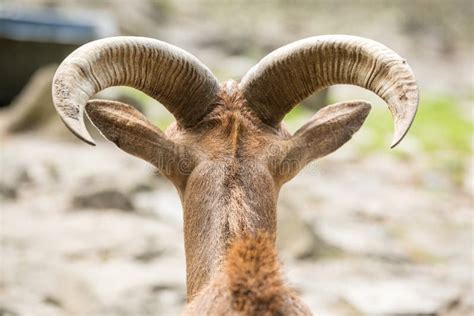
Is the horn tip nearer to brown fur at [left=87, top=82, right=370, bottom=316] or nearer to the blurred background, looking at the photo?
brown fur at [left=87, top=82, right=370, bottom=316]

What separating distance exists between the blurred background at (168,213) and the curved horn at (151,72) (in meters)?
0.92

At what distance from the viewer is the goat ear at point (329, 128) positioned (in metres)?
7.01

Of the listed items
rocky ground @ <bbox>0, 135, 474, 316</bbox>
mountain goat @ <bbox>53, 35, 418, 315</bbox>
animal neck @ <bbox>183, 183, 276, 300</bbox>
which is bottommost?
animal neck @ <bbox>183, 183, 276, 300</bbox>

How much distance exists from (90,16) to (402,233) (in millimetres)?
17640

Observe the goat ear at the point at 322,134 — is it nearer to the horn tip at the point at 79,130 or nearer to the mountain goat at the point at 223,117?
the mountain goat at the point at 223,117

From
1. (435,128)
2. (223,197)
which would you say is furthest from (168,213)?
(435,128)

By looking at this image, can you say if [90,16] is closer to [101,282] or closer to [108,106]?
[101,282]

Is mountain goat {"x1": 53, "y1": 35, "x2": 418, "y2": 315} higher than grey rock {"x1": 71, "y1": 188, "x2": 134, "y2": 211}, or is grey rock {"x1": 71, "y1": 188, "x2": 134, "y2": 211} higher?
grey rock {"x1": 71, "y1": 188, "x2": 134, "y2": 211}

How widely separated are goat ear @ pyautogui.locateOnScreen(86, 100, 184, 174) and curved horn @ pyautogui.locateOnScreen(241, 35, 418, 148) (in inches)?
29.2

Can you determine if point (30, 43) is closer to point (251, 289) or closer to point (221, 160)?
point (221, 160)

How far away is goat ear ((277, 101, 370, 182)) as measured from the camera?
6.80 m

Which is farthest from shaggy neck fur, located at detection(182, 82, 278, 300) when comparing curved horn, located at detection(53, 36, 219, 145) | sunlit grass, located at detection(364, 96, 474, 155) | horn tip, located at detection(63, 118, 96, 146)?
sunlit grass, located at detection(364, 96, 474, 155)

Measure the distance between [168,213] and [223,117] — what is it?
8.76m

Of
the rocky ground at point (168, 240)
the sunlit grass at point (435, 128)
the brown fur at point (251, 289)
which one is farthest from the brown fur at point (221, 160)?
the sunlit grass at point (435, 128)
